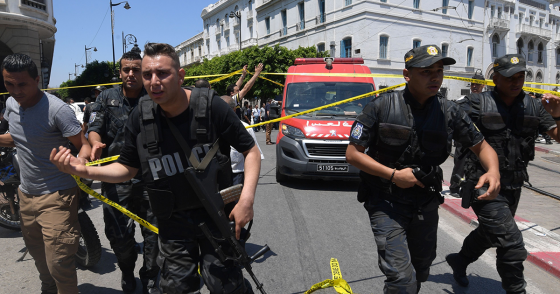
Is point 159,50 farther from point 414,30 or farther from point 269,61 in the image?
point 414,30

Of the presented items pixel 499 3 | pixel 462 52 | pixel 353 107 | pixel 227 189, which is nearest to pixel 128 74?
pixel 227 189

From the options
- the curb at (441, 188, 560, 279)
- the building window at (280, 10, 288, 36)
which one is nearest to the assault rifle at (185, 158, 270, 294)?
the curb at (441, 188, 560, 279)

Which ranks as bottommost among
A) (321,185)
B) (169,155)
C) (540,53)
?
(321,185)

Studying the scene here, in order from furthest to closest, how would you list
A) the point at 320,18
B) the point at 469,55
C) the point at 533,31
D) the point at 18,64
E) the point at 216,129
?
the point at 533,31 < the point at 469,55 < the point at 320,18 < the point at 18,64 < the point at 216,129

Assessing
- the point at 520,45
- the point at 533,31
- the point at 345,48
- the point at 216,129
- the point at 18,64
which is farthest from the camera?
the point at 520,45

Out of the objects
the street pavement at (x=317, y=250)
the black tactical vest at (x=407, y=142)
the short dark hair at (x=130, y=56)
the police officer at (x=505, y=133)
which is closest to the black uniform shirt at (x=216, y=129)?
the black tactical vest at (x=407, y=142)

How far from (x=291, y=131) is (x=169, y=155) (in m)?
5.40

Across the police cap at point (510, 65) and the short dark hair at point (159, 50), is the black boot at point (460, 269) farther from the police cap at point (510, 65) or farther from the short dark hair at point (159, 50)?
the short dark hair at point (159, 50)

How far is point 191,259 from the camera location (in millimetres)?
2363

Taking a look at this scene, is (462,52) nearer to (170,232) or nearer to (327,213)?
(327,213)

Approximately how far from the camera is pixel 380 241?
8.61ft

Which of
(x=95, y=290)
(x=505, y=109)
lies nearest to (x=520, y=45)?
(x=505, y=109)

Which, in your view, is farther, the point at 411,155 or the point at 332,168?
the point at 332,168

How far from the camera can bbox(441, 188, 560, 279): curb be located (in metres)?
4.12
